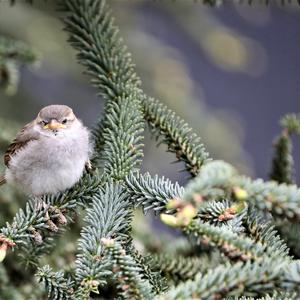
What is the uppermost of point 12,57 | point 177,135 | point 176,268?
point 12,57

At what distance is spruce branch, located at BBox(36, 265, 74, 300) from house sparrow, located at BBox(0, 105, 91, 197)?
719 millimetres

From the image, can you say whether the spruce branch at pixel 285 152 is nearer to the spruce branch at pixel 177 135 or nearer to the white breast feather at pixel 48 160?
the spruce branch at pixel 177 135

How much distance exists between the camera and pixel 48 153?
292 cm

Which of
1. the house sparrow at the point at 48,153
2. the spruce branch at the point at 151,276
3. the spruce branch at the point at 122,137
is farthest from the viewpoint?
the house sparrow at the point at 48,153

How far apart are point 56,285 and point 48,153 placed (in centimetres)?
109

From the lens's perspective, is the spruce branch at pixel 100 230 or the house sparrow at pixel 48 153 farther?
the house sparrow at pixel 48 153

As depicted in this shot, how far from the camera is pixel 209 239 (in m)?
1.64

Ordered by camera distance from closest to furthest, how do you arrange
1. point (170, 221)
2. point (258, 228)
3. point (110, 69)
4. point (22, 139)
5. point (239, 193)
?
1. point (239, 193)
2. point (170, 221)
3. point (258, 228)
4. point (110, 69)
5. point (22, 139)

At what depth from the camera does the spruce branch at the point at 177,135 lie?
8.36 ft

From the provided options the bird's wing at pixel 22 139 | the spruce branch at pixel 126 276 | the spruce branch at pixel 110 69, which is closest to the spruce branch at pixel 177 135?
the spruce branch at pixel 110 69

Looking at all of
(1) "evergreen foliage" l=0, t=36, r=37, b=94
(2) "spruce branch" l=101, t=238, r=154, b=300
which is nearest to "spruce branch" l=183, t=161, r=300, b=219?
(2) "spruce branch" l=101, t=238, r=154, b=300

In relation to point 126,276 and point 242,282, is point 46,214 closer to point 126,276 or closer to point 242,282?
point 126,276

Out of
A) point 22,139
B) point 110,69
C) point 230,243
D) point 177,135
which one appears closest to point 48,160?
point 22,139

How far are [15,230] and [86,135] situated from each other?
35.5 inches
